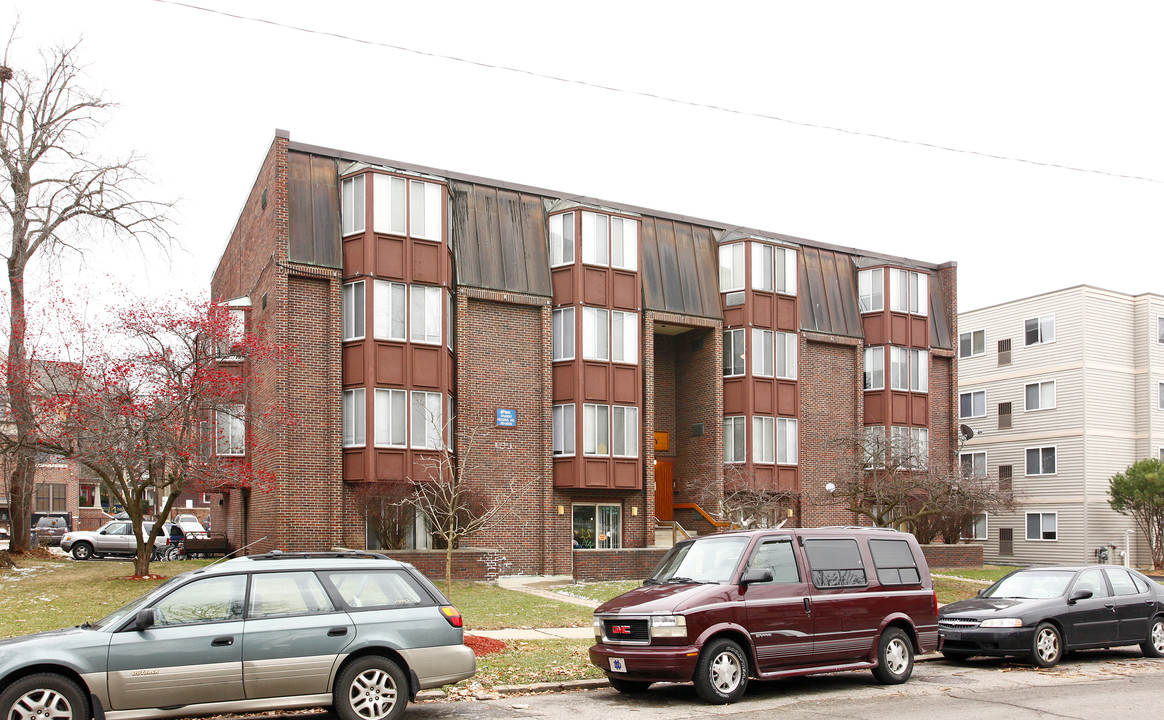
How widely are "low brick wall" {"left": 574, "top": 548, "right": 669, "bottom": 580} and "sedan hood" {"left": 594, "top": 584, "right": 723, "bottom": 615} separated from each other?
48.7 feet

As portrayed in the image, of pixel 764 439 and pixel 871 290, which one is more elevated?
pixel 871 290

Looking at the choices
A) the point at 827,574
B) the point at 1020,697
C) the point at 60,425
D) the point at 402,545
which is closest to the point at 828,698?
the point at 827,574

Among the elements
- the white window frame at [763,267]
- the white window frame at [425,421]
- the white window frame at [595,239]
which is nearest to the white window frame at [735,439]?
the white window frame at [763,267]

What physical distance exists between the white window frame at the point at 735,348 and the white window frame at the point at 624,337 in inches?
165

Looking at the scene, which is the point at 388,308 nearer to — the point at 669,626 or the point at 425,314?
the point at 425,314

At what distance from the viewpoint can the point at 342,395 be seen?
2681 centimetres

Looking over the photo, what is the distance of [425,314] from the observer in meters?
27.4

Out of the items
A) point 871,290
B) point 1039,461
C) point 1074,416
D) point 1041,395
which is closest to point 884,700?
point 871,290

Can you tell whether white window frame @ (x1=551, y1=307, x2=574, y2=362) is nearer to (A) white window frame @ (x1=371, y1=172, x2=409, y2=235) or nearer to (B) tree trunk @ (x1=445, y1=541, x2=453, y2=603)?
(A) white window frame @ (x1=371, y1=172, x2=409, y2=235)

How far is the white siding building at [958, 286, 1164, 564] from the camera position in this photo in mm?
43094

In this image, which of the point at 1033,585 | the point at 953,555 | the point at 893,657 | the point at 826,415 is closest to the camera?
the point at 893,657

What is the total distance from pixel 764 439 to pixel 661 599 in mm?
22818

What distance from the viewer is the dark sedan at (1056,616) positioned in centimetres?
1416

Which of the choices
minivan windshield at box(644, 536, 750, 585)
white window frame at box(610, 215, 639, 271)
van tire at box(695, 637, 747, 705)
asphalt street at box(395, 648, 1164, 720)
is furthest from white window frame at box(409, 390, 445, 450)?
van tire at box(695, 637, 747, 705)
